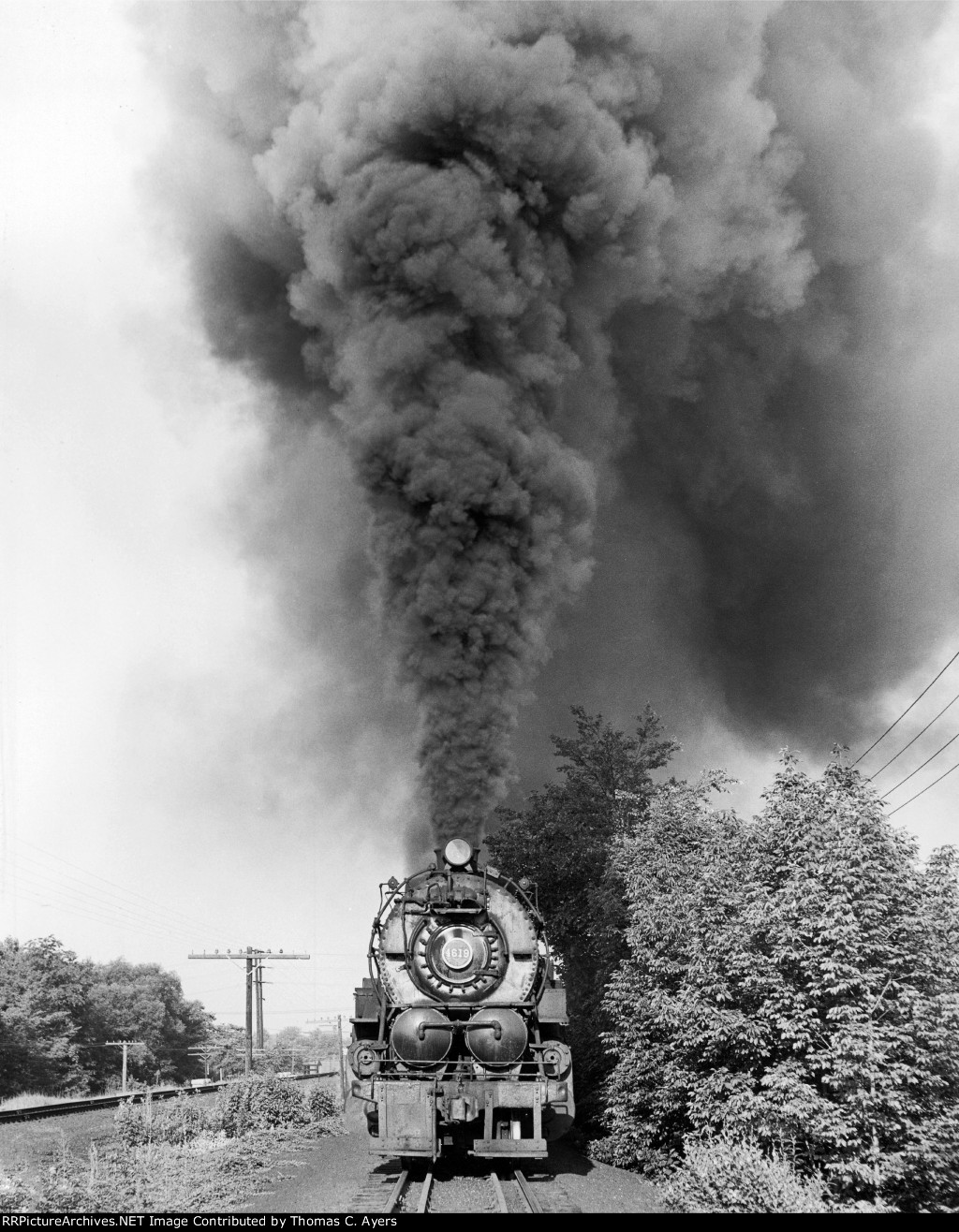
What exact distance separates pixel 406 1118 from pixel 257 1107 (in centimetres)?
691

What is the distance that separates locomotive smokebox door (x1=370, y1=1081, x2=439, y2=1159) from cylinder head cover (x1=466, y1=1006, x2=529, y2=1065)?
0.62m

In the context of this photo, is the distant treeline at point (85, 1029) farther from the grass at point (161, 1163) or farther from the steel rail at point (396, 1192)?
the steel rail at point (396, 1192)

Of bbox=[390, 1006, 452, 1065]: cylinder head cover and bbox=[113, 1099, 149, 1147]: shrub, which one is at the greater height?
bbox=[390, 1006, 452, 1065]: cylinder head cover

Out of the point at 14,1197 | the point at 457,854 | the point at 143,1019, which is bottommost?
the point at 143,1019

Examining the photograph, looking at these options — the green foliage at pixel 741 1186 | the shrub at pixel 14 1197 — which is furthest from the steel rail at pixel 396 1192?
the shrub at pixel 14 1197

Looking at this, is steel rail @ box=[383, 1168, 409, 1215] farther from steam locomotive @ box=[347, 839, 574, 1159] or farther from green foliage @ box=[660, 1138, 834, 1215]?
green foliage @ box=[660, 1138, 834, 1215]

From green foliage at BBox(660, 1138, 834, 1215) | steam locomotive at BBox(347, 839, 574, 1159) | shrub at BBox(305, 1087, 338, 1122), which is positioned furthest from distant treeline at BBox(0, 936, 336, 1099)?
green foliage at BBox(660, 1138, 834, 1215)

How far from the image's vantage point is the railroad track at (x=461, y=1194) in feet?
24.0

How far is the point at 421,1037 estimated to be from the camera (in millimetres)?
8953

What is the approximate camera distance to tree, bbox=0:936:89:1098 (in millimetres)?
26922

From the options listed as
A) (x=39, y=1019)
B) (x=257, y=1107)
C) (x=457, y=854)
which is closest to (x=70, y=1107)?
(x=257, y=1107)

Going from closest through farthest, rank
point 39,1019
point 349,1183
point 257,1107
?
1. point 349,1183
2. point 257,1107
3. point 39,1019

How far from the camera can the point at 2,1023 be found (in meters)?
26.4

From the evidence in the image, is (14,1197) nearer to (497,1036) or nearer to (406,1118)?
(406,1118)
